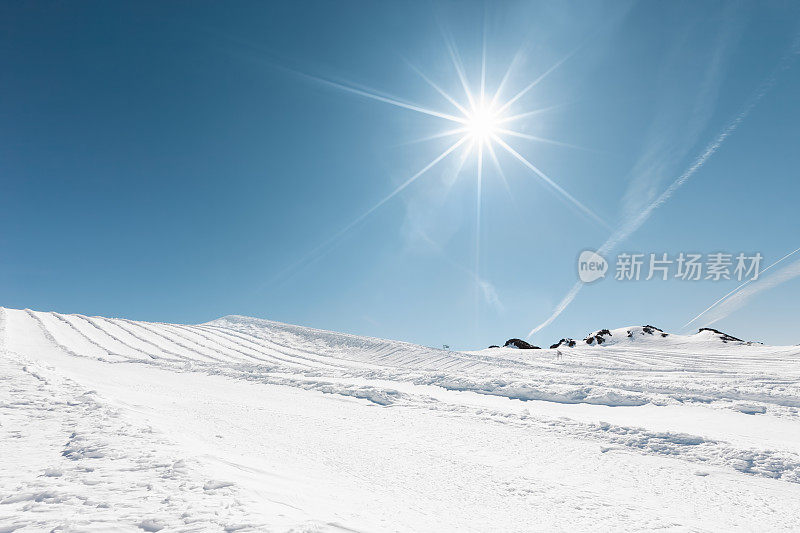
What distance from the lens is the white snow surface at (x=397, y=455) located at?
3365 millimetres

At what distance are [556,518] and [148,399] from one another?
31.4 ft

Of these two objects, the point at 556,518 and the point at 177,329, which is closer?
the point at 556,518

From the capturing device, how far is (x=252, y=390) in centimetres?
1245

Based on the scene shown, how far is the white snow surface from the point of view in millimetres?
3365

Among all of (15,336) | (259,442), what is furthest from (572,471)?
(15,336)

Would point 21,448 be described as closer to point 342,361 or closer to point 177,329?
point 342,361

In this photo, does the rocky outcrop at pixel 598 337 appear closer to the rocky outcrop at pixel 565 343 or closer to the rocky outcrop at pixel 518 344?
the rocky outcrop at pixel 565 343

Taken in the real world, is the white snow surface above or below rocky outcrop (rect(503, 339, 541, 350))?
below

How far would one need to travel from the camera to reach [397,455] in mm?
Result: 6152

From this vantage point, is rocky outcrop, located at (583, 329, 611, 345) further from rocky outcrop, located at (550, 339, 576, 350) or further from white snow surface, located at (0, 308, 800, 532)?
white snow surface, located at (0, 308, 800, 532)

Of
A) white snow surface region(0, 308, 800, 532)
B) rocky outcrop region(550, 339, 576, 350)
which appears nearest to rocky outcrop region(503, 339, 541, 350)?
rocky outcrop region(550, 339, 576, 350)

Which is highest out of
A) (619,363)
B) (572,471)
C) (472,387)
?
(619,363)

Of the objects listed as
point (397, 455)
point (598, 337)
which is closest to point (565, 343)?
point (598, 337)

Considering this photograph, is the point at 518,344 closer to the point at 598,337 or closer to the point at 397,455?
the point at 598,337
